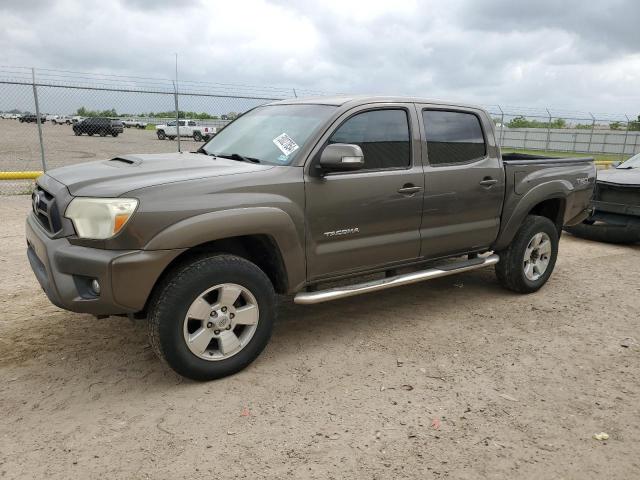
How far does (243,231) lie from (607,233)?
20.9ft

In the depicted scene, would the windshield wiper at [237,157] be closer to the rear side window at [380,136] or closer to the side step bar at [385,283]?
the rear side window at [380,136]

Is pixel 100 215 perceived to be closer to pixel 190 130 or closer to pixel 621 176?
pixel 621 176

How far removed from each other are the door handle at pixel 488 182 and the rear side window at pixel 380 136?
87cm

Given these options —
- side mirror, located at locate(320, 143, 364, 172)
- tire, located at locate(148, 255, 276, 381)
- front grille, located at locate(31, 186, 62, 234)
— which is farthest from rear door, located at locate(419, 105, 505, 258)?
front grille, located at locate(31, 186, 62, 234)

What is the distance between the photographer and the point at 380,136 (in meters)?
4.07

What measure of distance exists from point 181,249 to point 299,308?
6.13 ft

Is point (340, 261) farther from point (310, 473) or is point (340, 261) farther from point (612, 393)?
point (612, 393)

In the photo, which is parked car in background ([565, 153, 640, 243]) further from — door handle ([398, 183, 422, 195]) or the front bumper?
the front bumper

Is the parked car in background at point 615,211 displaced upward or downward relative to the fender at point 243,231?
downward

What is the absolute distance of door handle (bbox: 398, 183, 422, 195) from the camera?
4.05m

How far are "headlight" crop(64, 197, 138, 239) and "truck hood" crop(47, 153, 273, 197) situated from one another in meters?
0.05

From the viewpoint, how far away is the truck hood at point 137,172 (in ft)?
10.2

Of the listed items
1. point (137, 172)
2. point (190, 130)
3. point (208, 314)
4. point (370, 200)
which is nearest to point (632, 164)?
point (370, 200)

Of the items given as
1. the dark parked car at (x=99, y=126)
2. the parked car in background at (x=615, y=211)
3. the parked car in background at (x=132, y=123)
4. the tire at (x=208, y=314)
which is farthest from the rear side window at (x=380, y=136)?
the dark parked car at (x=99, y=126)
